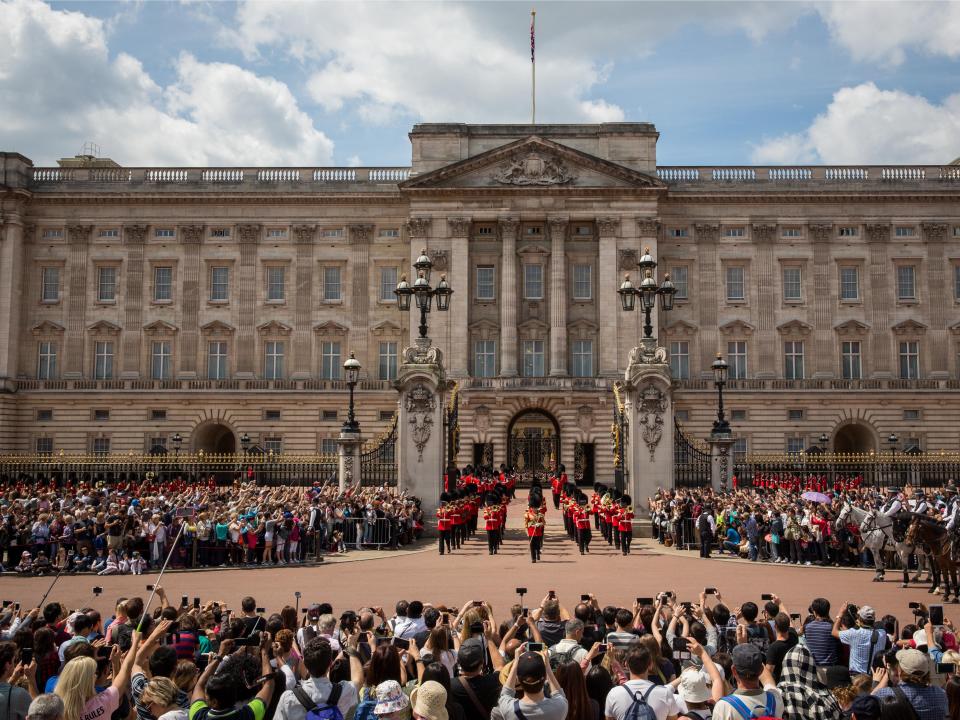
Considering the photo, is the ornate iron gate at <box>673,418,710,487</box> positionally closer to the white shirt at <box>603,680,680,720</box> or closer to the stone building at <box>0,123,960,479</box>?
the stone building at <box>0,123,960,479</box>

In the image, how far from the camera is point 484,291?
182 feet

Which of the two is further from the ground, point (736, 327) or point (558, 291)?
point (558, 291)

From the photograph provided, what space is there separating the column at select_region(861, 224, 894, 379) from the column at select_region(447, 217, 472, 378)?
82.4 ft

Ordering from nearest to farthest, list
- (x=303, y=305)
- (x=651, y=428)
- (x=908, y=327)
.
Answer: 1. (x=651, y=428)
2. (x=908, y=327)
3. (x=303, y=305)

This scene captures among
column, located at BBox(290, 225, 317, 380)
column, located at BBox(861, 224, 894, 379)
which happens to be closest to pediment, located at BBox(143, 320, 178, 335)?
column, located at BBox(290, 225, 317, 380)

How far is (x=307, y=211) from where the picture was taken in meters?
57.0

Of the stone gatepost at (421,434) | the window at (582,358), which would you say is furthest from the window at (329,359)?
the stone gatepost at (421,434)

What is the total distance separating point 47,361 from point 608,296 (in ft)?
117

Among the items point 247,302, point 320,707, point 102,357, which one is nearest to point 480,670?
point 320,707

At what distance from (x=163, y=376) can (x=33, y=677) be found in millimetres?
51567

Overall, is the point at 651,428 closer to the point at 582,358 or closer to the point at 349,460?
the point at 349,460

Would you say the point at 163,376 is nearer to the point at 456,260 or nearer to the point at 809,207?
the point at 456,260

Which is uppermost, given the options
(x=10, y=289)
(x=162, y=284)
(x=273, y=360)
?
(x=162, y=284)

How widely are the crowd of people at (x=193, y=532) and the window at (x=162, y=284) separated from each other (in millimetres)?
31654
